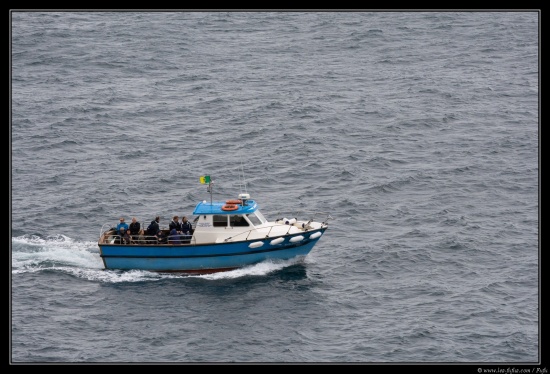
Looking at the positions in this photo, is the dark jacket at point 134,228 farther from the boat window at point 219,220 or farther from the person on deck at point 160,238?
the boat window at point 219,220

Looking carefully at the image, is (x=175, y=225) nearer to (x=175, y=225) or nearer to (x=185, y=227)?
(x=175, y=225)

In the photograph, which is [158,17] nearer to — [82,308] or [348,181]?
[348,181]

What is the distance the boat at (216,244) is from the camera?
56.8 metres

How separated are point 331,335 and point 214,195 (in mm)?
20410

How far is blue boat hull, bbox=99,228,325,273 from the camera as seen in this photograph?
2238 inches

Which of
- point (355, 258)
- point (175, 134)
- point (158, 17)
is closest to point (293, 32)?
point (158, 17)

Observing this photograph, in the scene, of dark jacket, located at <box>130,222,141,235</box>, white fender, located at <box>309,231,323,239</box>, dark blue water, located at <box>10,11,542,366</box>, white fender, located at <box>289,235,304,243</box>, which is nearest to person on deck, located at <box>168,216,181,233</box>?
dark jacket, located at <box>130,222,141,235</box>

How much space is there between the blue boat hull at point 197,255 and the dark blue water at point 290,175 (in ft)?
2.47

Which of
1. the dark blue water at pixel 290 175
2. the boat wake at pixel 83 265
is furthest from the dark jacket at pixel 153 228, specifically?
the dark blue water at pixel 290 175

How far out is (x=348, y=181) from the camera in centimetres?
7062

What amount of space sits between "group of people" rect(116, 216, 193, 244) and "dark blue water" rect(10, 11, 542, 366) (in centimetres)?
230

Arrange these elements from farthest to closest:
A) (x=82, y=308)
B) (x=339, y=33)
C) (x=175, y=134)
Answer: (x=339, y=33)
(x=175, y=134)
(x=82, y=308)

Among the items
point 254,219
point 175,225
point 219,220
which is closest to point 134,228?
point 175,225
